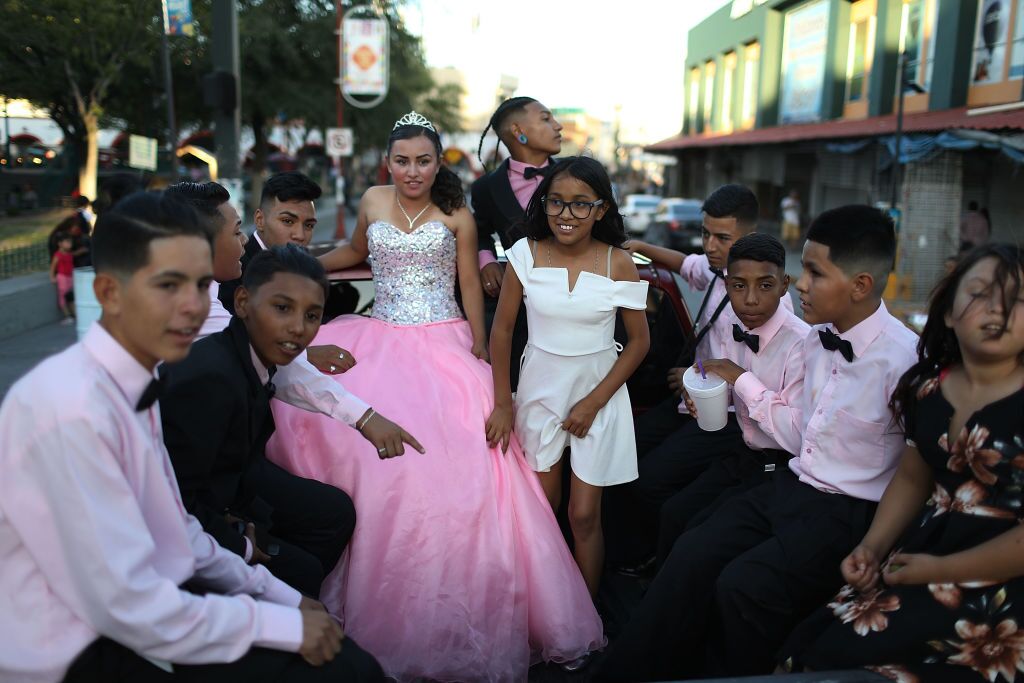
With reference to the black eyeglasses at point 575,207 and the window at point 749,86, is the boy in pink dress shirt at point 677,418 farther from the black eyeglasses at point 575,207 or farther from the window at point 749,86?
the window at point 749,86

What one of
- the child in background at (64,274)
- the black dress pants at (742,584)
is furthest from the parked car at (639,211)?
the black dress pants at (742,584)

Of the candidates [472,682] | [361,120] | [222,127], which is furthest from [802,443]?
[361,120]

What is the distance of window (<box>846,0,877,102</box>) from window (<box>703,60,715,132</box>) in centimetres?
1179

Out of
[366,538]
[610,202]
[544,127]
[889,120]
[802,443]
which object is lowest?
[366,538]

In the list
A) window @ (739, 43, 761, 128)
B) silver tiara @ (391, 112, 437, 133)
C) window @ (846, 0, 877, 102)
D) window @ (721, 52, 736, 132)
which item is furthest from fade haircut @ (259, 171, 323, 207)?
window @ (721, 52, 736, 132)

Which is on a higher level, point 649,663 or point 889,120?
point 889,120

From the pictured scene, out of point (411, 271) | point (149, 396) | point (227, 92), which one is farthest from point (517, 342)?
point (227, 92)

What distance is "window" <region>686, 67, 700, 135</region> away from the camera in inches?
1515

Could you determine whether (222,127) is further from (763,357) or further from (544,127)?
(763,357)

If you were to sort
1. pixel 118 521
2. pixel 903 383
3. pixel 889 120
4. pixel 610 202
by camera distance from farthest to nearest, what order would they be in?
pixel 889 120 → pixel 610 202 → pixel 903 383 → pixel 118 521

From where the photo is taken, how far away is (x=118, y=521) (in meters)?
1.83

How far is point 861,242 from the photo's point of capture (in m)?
2.92

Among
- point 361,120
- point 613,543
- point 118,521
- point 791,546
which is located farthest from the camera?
point 361,120

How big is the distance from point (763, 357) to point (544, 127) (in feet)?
5.49
